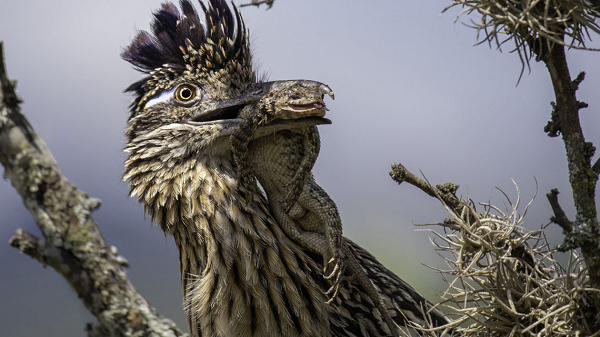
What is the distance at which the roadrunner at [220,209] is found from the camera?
9.25ft

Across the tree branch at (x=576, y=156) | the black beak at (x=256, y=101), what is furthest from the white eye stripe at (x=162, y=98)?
the tree branch at (x=576, y=156)

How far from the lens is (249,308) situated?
2.84m

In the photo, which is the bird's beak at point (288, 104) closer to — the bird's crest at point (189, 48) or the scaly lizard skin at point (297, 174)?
the scaly lizard skin at point (297, 174)

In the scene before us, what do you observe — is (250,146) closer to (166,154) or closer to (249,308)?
(166,154)

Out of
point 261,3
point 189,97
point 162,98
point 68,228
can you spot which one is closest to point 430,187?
point 261,3

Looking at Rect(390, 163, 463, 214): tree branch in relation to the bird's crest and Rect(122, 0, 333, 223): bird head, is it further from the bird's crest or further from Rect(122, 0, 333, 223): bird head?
the bird's crest

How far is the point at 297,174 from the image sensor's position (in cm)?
270

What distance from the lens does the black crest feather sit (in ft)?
10.4

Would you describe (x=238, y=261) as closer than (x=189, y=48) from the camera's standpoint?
→ Yes

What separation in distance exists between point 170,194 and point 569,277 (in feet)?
6.61

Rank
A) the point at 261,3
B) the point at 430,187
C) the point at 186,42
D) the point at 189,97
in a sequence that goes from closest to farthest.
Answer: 1. the point at 261,3
2. the point at 430,187
3. the point at 189,97
4. the point at 186,42

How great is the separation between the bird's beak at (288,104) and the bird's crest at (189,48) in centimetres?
33

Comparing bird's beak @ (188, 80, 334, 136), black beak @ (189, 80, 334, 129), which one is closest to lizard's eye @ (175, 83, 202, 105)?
black beak @ (189, 80, 334, 129)

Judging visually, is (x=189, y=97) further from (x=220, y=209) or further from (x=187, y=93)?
(x=220, y=209)
